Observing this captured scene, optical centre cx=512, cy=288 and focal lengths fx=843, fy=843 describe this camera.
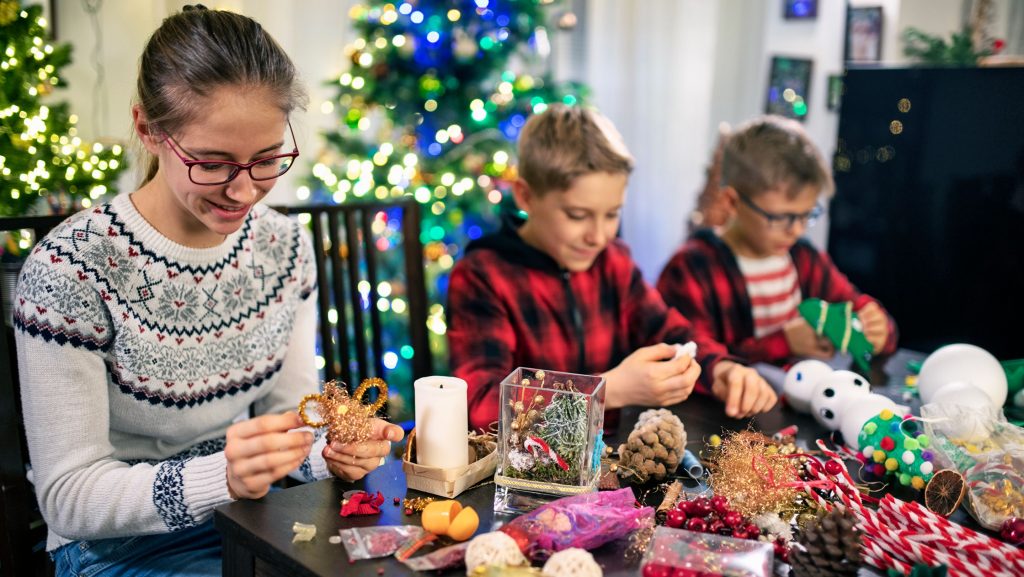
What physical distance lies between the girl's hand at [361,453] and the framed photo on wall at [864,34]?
329cm

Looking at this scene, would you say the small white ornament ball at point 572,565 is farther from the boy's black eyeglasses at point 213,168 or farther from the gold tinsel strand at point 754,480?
the boy's black eyeglasses at point 213,168

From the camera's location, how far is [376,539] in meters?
0.93

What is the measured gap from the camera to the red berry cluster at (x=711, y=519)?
96 centimetres

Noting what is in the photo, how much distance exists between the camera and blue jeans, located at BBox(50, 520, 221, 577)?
1.19 m

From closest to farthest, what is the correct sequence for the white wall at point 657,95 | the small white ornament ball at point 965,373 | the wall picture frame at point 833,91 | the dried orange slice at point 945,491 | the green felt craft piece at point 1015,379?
the dried orange slice at point 945,491 < the small white ornament ball at point 965,373 < the green felt craft piece at point 1015,379 < the wall picture frame at point 833,91 < the white wall at point 657,95

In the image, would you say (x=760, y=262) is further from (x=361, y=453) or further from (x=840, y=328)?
(x=361, y=453)

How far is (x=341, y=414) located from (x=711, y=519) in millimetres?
470

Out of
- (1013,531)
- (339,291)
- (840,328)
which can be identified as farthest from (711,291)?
(1013,531)

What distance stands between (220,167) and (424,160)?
2.17 meters

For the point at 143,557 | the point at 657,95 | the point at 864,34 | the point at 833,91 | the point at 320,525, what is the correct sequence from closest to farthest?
the point at 320,525 < the point at 143,557 < the point at 864,34 < the point at 833,91 < the point at 657,95

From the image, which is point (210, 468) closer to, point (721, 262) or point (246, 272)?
point (246, 272)

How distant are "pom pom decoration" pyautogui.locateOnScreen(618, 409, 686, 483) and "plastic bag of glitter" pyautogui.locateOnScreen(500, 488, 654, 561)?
16 cm

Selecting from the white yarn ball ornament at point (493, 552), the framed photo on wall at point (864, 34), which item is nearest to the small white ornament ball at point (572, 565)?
the white yarn ball ornament at point (493, 552)

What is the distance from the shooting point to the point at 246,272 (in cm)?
139
